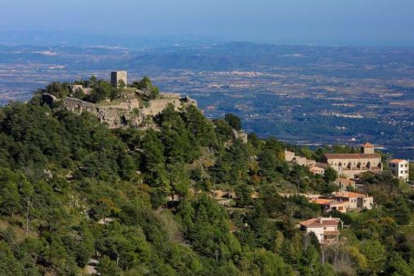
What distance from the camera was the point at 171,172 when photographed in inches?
1330

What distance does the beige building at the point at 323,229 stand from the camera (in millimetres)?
32031

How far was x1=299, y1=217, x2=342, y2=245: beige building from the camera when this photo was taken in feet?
105

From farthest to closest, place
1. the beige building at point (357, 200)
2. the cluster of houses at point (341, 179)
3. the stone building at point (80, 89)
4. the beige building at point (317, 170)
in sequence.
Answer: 1. the beige building at point (317, 170)
2. the stone building at point (80, 89)
3. the beige building at point (357, 200)
4. the cluster of houses at point (341, 179)

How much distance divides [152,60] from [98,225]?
149 m

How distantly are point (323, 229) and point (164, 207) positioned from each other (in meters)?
5.77

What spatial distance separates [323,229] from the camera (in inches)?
1275

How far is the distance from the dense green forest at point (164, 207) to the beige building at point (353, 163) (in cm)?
400

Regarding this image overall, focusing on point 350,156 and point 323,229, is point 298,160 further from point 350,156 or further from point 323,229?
point 323,229

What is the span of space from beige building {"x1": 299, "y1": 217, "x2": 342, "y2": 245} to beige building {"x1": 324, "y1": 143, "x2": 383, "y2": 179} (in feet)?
37.5

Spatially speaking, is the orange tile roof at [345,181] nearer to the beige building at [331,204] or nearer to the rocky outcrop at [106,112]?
the beige building at [331,204]

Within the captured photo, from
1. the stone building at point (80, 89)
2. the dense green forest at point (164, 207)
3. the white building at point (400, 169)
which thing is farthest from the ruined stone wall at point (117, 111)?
the white building at point (400, 169)

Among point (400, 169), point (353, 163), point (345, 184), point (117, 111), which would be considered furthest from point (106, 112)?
point (400, 169)

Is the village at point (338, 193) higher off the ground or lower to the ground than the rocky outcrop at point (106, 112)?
lower

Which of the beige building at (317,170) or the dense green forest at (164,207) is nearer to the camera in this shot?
the dense green forest at (164,207)
